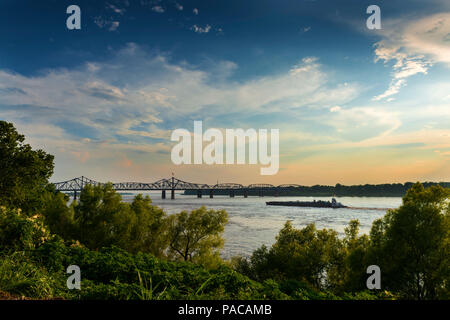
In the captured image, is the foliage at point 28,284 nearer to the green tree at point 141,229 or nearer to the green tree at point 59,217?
the green tree at point 141,229

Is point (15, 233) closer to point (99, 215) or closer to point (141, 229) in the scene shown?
point (99, 215)

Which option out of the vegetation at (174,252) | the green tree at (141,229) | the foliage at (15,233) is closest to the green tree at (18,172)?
the vegetation at (174,252)

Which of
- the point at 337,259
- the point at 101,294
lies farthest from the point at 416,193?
the point at 101,294

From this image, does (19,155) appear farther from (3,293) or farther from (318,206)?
(318,206)

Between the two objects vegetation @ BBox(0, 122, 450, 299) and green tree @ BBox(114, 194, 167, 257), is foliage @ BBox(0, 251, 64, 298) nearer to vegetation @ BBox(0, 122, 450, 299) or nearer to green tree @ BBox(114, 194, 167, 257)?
vegetation @ BBox(0, 122, 450, 299)

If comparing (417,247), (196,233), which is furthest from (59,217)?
(417,247)

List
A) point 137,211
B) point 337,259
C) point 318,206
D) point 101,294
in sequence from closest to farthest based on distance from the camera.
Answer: point 101,294 → point 337,259 → point 137,211 → point 318,206

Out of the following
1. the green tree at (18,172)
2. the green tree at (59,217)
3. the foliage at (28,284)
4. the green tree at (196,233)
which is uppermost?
the green tree at (18,172)
